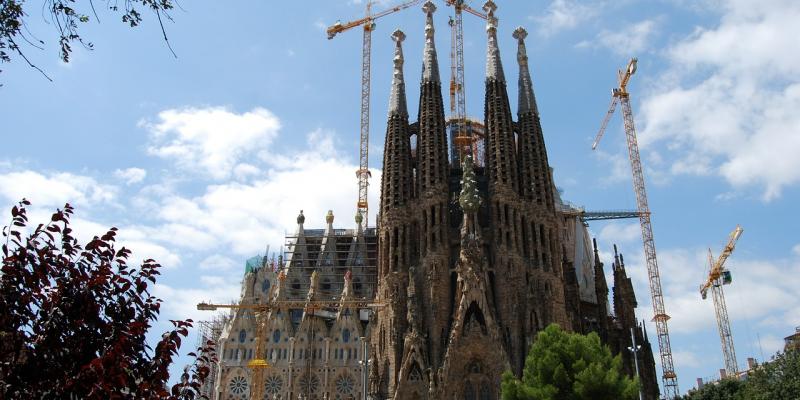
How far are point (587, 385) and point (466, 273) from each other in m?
17.7

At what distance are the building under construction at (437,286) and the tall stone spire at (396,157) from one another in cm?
11

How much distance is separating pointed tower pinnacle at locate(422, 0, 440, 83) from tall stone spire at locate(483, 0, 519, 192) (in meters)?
4.27

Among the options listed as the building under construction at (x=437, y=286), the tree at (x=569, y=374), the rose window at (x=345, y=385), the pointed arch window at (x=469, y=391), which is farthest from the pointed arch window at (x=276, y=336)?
the tree at (x=569, y=374)

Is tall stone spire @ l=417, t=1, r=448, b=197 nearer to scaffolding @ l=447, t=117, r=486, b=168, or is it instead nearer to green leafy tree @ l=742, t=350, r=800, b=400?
scaffolding @ l=447, t=117, r=486, b=168

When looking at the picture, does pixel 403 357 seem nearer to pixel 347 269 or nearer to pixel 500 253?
pixel 500 253

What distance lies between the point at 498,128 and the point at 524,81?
258 inches

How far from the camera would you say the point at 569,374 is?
31.5m

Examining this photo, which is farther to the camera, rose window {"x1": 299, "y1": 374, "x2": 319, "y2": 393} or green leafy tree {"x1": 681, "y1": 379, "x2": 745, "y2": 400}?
rose window {"x1": 299, "y1": 374, "x2": 319, "y2": 393}

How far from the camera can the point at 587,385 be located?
30234 millimetres

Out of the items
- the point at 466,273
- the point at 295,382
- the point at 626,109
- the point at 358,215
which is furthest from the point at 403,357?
the point at 626,109

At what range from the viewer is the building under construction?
46281mm

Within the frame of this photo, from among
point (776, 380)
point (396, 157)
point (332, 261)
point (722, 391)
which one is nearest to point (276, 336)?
point (332, 261)

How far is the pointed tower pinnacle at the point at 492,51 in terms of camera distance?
187 feet

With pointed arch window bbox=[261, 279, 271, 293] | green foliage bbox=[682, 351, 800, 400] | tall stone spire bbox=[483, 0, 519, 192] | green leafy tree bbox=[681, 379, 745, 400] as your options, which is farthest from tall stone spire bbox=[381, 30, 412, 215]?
green foliage bbox=[682, 351, 800, 400]
